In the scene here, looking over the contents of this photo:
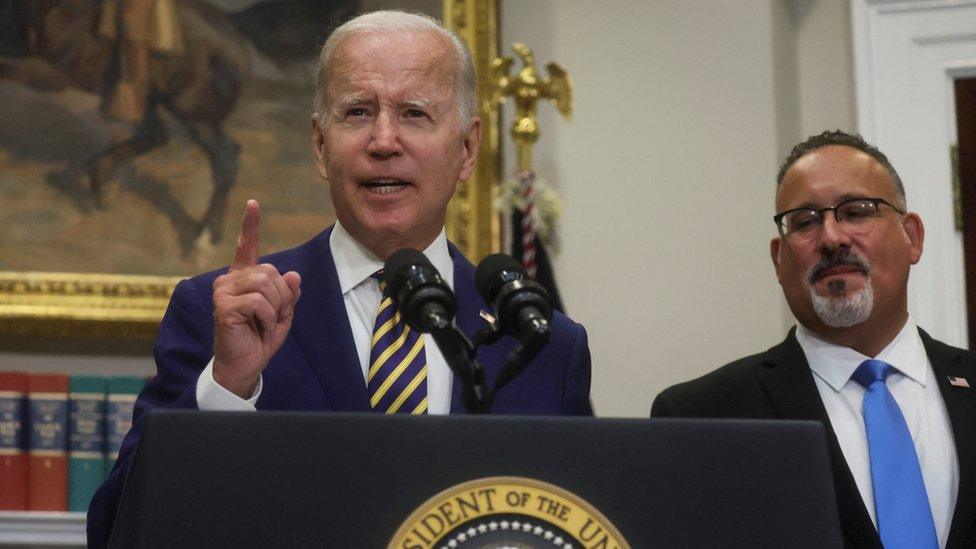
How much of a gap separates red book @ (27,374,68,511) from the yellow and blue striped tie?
90.6 inches

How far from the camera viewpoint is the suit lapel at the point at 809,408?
8.52ft

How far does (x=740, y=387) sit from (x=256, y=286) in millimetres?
1427

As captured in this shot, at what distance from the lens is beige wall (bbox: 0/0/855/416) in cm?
468

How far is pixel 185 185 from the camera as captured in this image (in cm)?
461

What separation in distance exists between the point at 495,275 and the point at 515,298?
0.06 meters

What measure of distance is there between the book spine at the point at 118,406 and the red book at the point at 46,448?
0.43ft

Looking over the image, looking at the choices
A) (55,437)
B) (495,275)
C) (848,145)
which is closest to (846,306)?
(848,145)

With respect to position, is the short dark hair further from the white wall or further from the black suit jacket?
the white wall

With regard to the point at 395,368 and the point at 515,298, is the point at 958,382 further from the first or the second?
the point at 515,298

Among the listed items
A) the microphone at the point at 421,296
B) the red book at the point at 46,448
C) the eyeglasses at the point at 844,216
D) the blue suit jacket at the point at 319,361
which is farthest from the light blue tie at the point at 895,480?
the red book at the point at 46,448

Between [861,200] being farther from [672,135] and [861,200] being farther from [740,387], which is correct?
[672,135]

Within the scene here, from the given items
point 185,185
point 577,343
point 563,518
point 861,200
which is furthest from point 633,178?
point 563,518

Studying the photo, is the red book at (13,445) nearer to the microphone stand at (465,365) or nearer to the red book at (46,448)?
the red book at (46,448)

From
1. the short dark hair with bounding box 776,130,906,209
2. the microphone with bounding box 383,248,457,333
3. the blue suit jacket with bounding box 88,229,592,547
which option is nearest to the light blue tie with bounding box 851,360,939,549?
the short dark hair with bounding box 776,130,906,209
